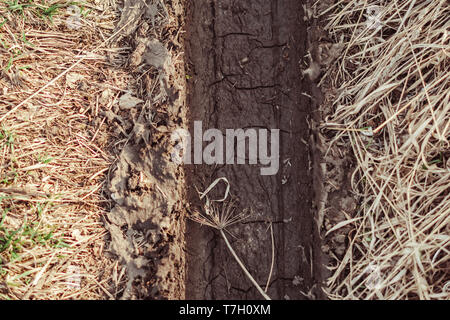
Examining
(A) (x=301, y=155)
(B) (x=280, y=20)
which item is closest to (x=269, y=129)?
(A) (x=301, y=155)

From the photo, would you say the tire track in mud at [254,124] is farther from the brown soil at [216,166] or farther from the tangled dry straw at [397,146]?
the tangled dry straw at [397,146]

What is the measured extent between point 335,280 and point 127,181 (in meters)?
1.37

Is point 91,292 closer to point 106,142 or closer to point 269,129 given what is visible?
point 106,142

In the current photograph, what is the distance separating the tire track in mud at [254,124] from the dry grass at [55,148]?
511 mm

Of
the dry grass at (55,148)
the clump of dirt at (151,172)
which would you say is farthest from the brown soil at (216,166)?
the dry grass at (55,148)

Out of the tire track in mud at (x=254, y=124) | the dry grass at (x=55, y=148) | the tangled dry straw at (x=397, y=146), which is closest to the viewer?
the tangled dry straw at (x=397, y=146)

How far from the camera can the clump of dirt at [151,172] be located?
227cm

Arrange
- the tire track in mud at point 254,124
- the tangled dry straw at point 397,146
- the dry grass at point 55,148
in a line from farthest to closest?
the tire track in mud at point 254,124 → the dry grass at point 55,148 → the tangled dry straw at point 397,146

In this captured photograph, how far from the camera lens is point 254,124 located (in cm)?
248

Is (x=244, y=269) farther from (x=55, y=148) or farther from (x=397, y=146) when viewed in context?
(x=55, y=148)

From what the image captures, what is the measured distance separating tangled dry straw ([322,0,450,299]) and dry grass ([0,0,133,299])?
4.56ft

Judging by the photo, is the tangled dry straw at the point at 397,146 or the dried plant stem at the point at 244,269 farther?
the dried plant stem at the point at 244,269

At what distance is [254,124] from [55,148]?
1.26 meters

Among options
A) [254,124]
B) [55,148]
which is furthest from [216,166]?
[55,148]
